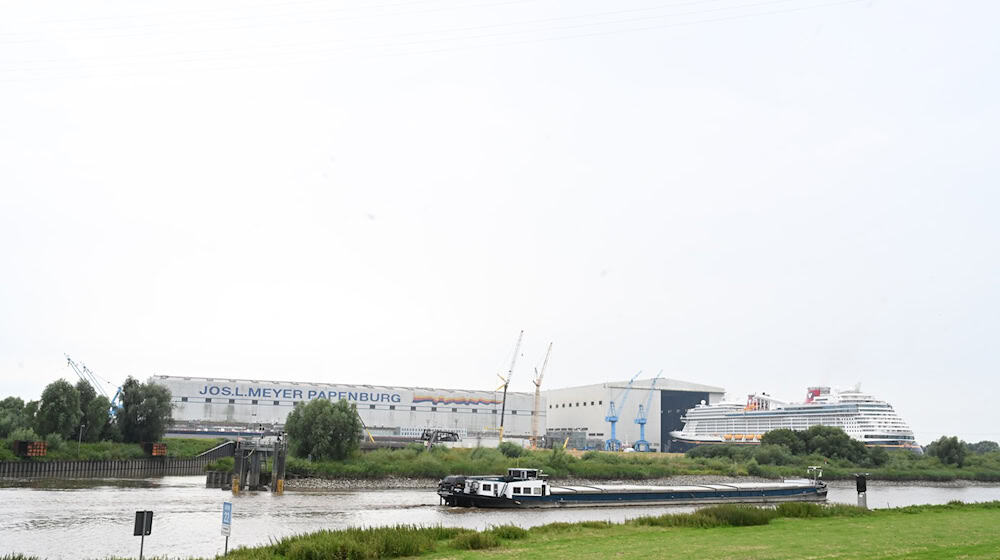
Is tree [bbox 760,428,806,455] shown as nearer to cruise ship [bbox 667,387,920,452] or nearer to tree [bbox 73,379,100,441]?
cruise ship [bbox 667,387,920,452]

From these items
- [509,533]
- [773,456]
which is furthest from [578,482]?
[509,533]

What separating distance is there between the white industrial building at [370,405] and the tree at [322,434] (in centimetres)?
4249

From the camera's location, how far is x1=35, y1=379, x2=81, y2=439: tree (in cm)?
6944

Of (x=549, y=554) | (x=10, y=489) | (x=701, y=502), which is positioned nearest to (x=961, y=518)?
(x=549, y=554)

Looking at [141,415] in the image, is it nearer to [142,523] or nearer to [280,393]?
[280,393]

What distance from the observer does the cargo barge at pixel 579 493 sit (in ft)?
164

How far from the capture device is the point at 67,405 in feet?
229

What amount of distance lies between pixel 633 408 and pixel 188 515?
117m

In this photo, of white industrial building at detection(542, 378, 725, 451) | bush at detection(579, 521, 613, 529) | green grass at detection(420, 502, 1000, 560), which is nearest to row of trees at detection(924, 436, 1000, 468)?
white industrial building at detection(542, 378, 725, 451)

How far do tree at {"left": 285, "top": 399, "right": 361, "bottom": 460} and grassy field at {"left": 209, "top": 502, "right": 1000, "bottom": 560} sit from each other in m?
43.6

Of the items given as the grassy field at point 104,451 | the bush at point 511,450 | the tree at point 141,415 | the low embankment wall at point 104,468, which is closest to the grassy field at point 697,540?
the low embankment wall at point 104,468

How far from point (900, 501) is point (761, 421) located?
7286 centimetres

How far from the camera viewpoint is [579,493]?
53.5 meters

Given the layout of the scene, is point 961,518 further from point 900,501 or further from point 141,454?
point 141,454
